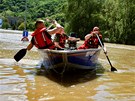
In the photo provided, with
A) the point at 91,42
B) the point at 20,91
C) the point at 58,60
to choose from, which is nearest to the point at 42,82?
the point at 58,60

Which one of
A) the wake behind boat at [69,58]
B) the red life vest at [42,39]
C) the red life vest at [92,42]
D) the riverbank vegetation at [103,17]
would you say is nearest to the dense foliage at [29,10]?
the riverbank vegetation at [103,17]

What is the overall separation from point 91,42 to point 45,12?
115 meters

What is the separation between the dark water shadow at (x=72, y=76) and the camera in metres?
7.71

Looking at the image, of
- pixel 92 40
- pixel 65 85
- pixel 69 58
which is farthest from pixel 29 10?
pixel 65 85

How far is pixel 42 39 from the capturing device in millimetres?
8703

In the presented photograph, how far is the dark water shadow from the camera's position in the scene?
Answer: 7.71 meters

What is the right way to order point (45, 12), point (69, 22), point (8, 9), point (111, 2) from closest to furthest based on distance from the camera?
point (111, 2) < point (69, 22) < point (45, 12) < point (8, 9)

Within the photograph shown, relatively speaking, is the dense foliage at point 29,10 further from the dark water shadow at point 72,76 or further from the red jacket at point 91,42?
the dark water shadow at point 72,76

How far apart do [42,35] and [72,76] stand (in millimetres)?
1405

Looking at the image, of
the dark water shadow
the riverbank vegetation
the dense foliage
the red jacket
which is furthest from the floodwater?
the dense foliage

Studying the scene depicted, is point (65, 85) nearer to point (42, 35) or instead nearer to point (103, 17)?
point (42, 35)

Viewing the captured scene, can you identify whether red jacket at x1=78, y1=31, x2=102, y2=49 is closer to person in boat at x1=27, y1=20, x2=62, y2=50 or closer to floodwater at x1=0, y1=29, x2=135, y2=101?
floodwater at x1=0, y1=29, x2=135, y2=101

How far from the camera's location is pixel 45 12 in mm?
124375

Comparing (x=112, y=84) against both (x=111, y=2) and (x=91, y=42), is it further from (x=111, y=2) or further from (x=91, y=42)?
(x=111, y=2)
